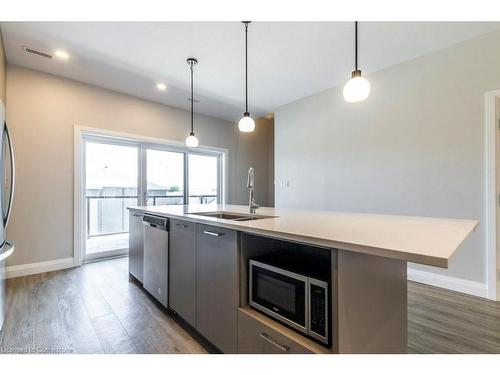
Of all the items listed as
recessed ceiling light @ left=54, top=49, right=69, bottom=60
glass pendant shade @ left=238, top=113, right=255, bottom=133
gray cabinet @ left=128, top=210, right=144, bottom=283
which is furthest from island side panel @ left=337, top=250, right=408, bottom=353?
recessed ceiling light @ left=54, top=49, right=69, bottom=60

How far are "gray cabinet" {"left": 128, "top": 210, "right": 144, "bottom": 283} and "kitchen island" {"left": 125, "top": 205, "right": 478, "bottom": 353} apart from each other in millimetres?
738

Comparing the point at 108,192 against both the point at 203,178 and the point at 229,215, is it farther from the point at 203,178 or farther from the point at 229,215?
the point at 229,215

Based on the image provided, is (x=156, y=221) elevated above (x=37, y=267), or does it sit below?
above

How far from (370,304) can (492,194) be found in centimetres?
225

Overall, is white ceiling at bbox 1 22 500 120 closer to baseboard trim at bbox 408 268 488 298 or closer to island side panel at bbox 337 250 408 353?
island side panel at bbox 337 250 408 353

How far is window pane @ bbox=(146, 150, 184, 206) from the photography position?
439 centimetres

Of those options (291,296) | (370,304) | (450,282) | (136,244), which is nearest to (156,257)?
(136,244)

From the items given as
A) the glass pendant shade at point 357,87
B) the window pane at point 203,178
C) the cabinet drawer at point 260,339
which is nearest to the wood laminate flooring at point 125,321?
the cabinet drawer at point 260,339

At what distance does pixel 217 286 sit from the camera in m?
1.52

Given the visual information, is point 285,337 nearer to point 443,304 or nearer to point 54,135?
point 443,304

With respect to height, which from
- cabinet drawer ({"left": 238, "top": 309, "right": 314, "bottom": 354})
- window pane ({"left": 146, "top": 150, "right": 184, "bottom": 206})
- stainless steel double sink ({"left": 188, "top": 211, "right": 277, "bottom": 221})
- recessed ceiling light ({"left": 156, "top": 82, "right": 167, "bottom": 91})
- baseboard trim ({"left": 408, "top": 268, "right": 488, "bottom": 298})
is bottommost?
baseboard trim ({"left": 408, "top": 268, "right": 488, "bottom": 298})

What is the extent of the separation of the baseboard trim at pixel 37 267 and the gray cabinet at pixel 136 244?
123 centimetres

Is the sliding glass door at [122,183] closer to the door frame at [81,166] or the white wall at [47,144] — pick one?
the door frame at [81,166]

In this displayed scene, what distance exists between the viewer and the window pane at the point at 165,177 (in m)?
4.39
